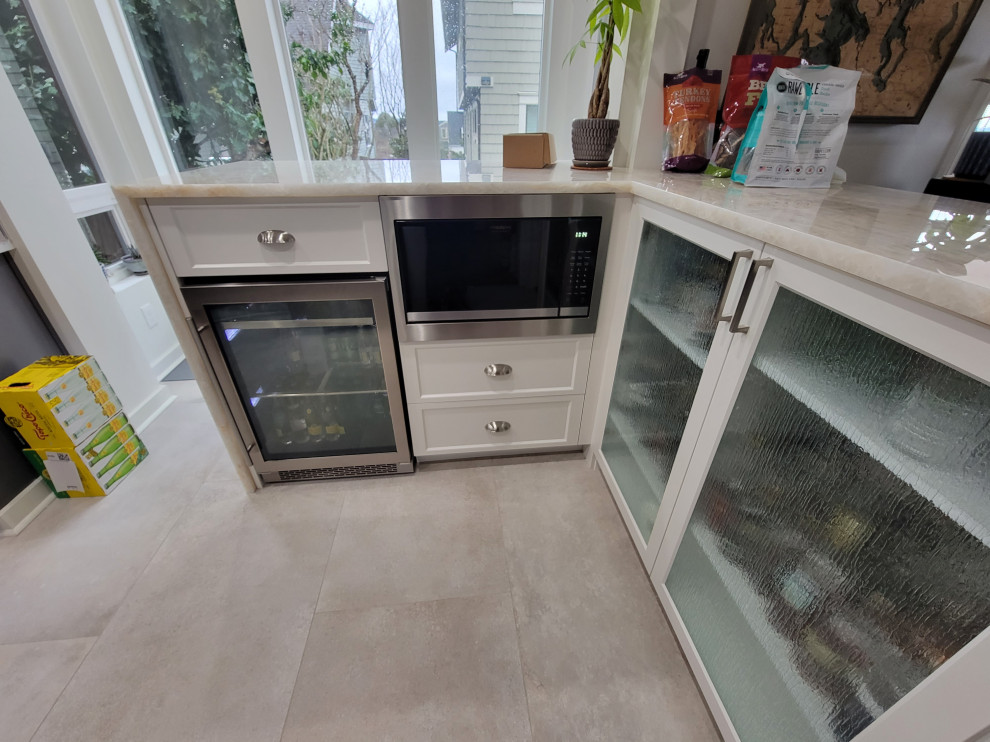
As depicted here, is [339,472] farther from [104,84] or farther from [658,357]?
[104,84]

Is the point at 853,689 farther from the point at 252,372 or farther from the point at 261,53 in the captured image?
the point at 261,53

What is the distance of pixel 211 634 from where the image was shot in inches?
39.4

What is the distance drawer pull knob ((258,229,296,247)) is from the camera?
3.22 ft

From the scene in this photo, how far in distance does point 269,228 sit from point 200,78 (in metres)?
1.39

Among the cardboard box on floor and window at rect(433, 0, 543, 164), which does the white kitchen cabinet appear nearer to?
window at rect(433, 0, 543, 164)

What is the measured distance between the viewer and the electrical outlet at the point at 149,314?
1.93 metres

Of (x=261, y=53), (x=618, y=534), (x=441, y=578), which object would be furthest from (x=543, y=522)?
(x=261, y=53)

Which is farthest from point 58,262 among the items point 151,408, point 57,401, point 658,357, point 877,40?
point 877,40

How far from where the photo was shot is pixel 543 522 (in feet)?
4.25

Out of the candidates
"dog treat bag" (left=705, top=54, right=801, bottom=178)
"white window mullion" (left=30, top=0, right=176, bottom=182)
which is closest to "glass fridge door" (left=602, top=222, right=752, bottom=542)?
"dog treat bag" (left=705, top=54, right=801, bottom=178)

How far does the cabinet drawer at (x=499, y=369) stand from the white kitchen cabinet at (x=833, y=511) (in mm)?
401

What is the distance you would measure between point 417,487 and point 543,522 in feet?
1.49

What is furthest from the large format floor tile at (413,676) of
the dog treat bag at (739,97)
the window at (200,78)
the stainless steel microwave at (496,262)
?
the window at (200,78)

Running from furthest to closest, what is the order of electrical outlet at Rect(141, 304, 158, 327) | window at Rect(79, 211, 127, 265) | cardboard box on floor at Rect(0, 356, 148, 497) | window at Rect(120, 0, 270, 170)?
electrical outlet at Rect(141, 304, 158, 327) → window at Rect(79, 211, 127, 265) → window at Rect(120, 0, 270, 170) → cardboard box on floor at Rect(0, 356, 148, 497)
